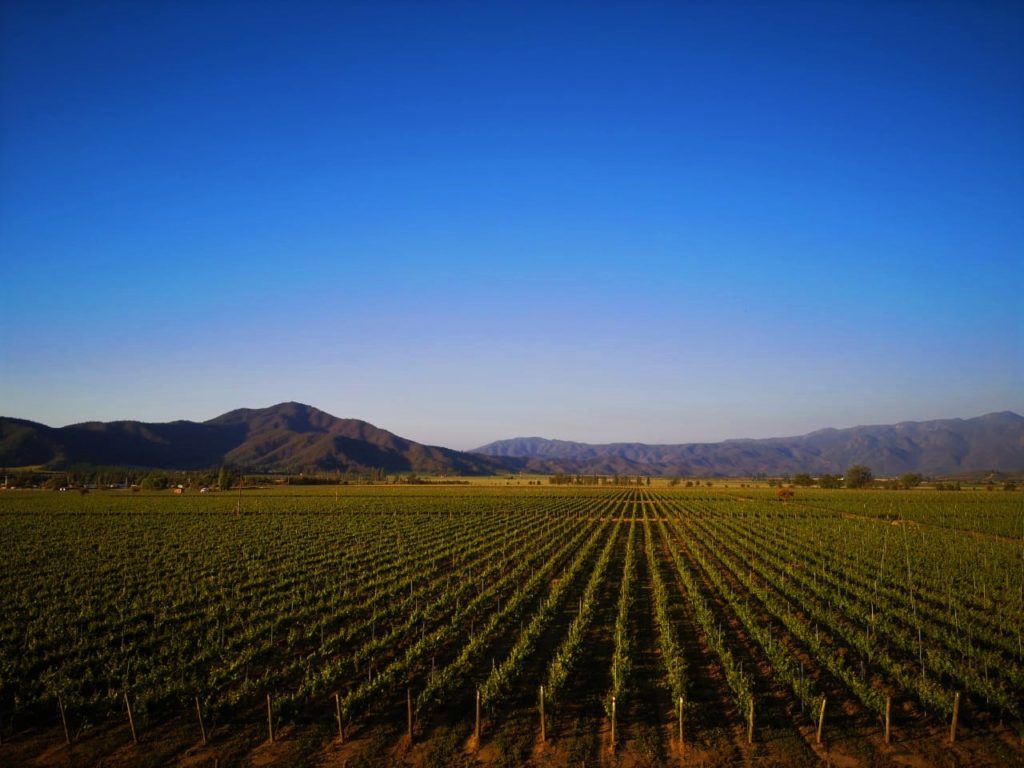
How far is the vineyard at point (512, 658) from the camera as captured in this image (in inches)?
420

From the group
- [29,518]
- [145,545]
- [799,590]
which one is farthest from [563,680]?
[29,518]

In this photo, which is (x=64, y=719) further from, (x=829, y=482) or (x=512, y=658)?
(x=829, y=482)

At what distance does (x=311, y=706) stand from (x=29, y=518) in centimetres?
5839

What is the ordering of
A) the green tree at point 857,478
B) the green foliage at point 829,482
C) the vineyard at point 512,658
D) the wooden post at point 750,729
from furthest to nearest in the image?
1. the green foliage at point 829,482
2. the green tree at point 857,478
3. the vineyard at point 512,658
4. the wooden post at point 750,729

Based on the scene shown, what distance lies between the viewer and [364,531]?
44.0 m

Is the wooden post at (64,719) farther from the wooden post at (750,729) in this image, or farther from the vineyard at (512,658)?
the wooden post at (750,729)

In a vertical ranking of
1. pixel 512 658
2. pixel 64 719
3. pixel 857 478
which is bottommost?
pixel 857 478

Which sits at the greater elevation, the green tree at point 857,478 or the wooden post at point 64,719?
the wooden post at point 64,719

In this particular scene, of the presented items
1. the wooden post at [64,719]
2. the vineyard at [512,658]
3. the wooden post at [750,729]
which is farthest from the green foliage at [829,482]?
the wooden post at [64,719]

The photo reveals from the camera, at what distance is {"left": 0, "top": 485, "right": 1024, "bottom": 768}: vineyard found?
10672 millimetres

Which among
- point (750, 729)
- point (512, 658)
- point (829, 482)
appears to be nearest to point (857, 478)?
point (829, 482)

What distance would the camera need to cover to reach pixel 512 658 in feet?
45.7

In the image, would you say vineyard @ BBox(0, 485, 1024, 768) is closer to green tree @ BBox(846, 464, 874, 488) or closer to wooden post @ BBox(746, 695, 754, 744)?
wooden post @ BBox(746, 695, 754, 744)

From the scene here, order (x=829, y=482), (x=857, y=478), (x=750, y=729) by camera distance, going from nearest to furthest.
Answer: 1. (x=750, y=729)
2. (x=857, y=478)
3. (x=829, y=482)
